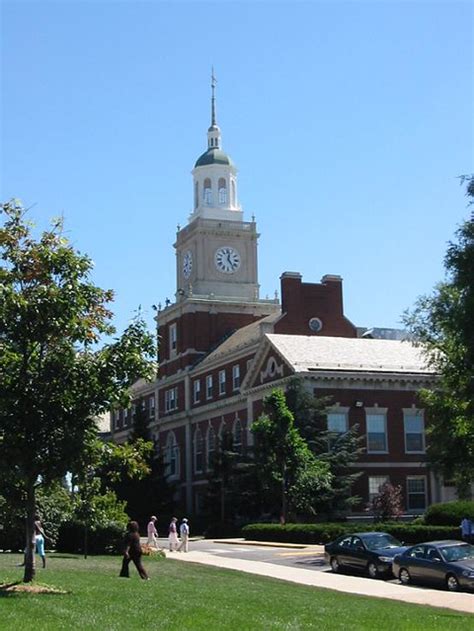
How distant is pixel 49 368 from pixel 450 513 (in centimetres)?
2877

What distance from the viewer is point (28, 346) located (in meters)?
20.3

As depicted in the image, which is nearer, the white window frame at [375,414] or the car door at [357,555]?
the car door at [357,555]

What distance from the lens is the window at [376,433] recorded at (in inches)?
2376

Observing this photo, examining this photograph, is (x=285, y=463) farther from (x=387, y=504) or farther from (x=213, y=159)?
(x=213, y=159)

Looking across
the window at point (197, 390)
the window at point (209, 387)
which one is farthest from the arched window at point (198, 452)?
the window at point (209, 387)

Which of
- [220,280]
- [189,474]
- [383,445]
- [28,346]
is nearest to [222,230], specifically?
[220,280]

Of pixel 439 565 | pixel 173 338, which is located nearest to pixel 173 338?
pixel 173 338

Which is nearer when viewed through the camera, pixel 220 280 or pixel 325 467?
pixel 325 467

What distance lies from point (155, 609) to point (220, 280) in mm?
67463

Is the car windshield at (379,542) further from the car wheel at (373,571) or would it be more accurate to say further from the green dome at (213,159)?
the green dome at (213,159)

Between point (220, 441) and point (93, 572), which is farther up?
point (220, 441)

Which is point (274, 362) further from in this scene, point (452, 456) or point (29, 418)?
point (29, 418)

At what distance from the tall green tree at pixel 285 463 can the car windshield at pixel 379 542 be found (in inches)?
730

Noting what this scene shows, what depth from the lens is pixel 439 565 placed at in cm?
2736
